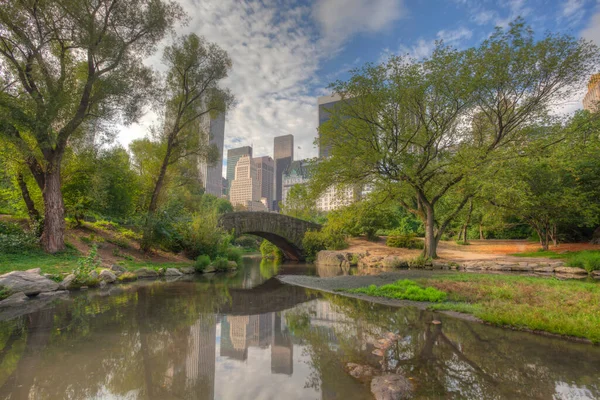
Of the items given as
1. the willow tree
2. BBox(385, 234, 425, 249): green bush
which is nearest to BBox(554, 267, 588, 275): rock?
the willow tree

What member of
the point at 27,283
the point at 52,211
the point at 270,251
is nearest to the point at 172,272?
the point at 52,211

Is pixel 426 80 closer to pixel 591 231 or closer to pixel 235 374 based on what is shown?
Result: pixel 235 374

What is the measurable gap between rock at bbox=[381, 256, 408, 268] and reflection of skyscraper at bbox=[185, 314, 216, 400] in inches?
607

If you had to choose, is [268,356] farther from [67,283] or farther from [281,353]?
[67,283]

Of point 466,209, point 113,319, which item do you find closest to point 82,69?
point 113,319

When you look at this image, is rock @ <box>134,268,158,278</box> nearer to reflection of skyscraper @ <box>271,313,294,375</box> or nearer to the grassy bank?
the grassy bank

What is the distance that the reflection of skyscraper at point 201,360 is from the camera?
9.79 ft

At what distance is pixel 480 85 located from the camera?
1524 cm

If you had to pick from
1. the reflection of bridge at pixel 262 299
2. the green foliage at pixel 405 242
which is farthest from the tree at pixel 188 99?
the green foliage at pixel 405 242

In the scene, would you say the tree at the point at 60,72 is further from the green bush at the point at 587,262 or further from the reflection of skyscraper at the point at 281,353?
the green bush at the point at 587,262

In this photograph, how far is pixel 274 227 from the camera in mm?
24969

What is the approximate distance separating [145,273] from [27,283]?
4996mm

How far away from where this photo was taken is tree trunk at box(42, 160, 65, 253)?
490 inches

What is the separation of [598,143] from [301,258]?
22.1m
